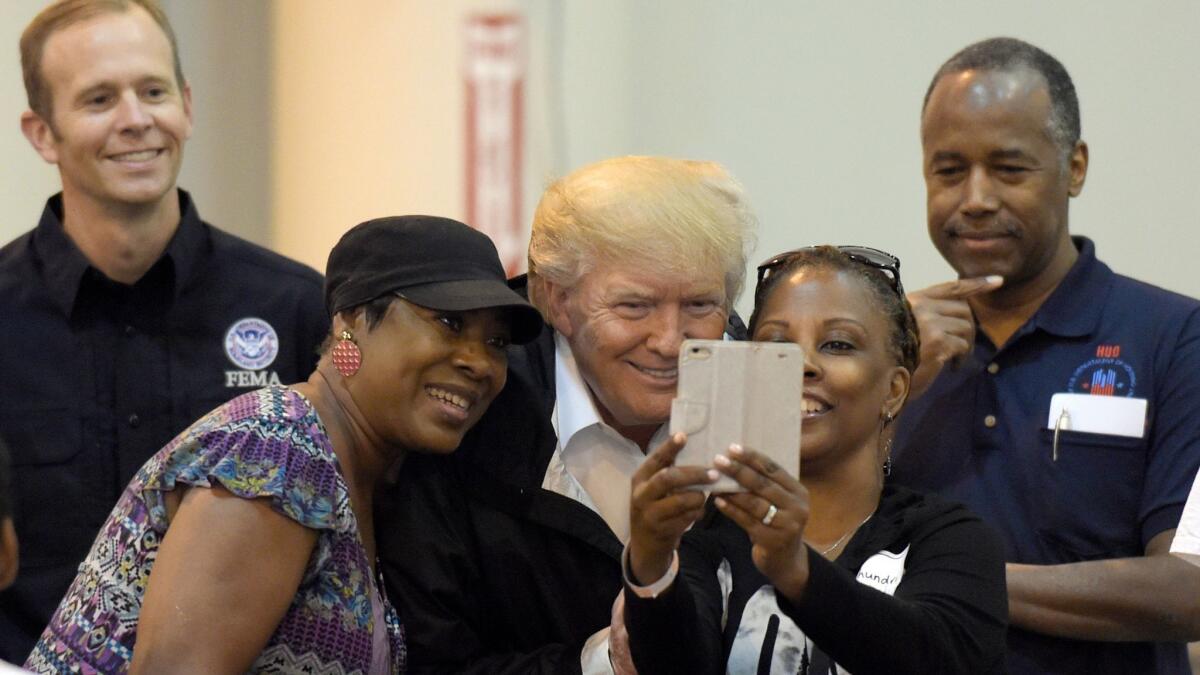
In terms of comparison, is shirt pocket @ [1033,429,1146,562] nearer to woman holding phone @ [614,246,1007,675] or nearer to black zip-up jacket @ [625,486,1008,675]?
woman holding phone @ [614,246,1007,675]

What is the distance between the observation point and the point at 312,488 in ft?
7.57

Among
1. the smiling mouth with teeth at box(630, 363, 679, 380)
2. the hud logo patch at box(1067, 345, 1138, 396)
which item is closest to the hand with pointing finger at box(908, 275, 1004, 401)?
the hud logo patch at box(1067, 345, 1138, 396)

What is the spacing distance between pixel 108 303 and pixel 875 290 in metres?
1.73

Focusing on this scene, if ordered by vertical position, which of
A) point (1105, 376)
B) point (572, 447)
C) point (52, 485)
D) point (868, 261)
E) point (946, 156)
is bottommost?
point (52, 485)

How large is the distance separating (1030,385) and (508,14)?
237cm

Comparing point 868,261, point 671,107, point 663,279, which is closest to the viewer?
point 868,261

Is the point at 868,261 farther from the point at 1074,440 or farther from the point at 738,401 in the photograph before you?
the point at 1074,440

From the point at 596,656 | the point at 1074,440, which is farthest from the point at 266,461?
the point at 1074,440

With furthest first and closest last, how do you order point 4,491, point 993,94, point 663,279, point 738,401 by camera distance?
point 993,94, point 663,279, point 738,401, point 4,491

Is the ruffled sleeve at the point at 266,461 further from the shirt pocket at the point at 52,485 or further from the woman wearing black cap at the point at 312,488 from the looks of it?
the shirt pocket at the point at 52,485

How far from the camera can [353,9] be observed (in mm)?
5090

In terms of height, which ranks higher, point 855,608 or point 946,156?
point 946,156

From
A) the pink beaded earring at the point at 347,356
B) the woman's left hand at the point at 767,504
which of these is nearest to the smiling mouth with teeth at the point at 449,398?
the pink beaded earring at the point at 347,356

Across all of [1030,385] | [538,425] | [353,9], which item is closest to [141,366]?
[538,425]
